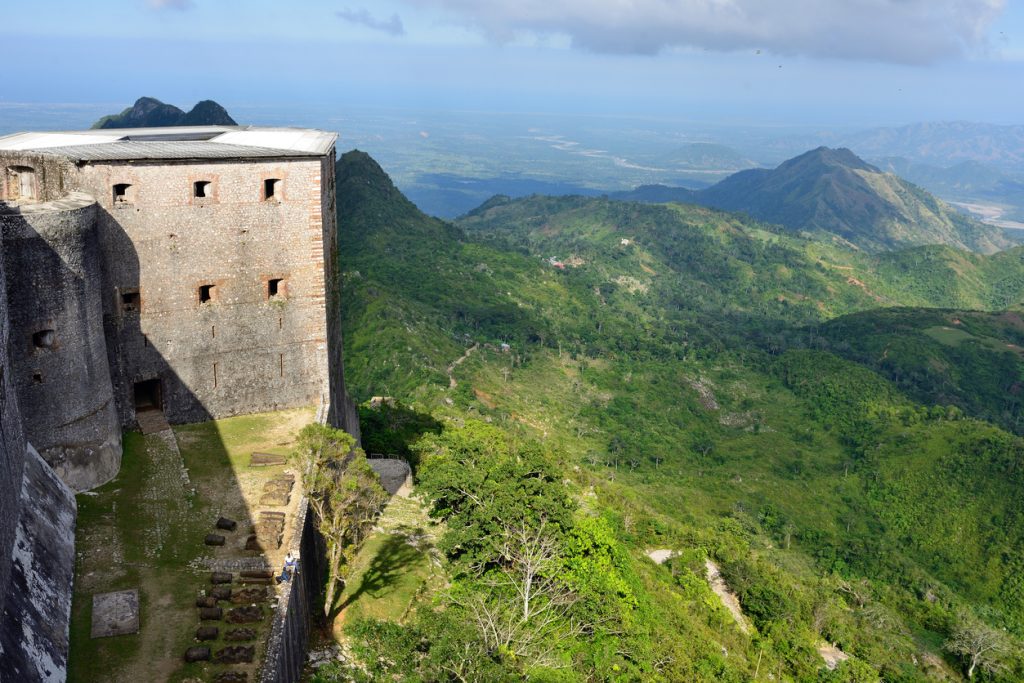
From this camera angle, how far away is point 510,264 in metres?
110

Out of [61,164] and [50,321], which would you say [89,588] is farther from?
[61,164]

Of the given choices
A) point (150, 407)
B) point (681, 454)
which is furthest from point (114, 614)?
point (681, 454)

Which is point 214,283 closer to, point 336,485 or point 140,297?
point 140,297

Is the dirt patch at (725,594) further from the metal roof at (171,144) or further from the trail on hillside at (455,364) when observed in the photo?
the metal roof at (171,144)

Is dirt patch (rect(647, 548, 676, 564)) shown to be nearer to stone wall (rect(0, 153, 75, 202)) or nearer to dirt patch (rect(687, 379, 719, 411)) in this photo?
stone wall (rect(0, 153, 75, 202))

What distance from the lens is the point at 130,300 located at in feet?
76.6

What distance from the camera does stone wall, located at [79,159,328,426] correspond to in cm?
2284

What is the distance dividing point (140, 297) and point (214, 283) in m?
2.14

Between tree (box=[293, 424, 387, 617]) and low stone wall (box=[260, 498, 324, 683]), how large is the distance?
0.64 meters

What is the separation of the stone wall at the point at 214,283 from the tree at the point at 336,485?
23.5 feet

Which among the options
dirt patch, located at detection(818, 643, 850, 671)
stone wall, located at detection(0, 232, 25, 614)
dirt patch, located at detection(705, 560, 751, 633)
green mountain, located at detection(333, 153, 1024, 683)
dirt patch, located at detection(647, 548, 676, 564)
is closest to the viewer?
stone wall, located at detection(0, 232, 25, 614)

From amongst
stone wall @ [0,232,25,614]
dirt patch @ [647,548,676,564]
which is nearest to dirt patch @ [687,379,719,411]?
dirt patch @ [647,548,676,564]

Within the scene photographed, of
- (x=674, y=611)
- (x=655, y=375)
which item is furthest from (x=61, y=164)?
(x=655, y=375)

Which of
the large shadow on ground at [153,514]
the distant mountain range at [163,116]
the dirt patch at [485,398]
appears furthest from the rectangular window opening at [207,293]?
the distant mountain range at [163,116]
